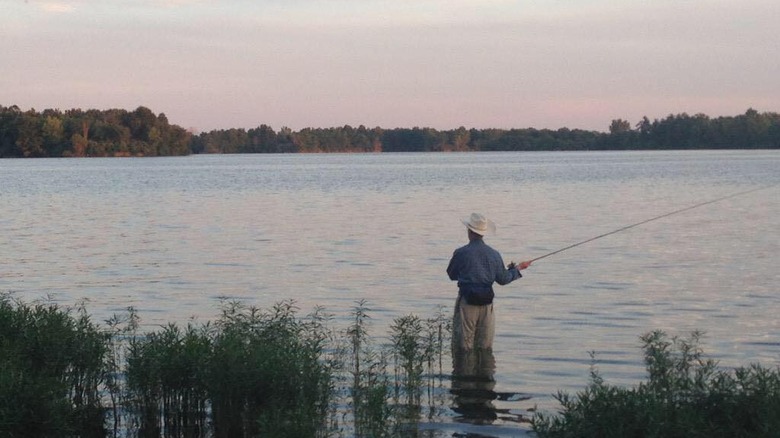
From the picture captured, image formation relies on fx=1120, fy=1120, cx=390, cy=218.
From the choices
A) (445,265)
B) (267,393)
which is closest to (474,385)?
(267,393)

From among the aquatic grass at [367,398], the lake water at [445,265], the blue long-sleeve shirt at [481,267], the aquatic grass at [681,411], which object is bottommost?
the lake water at [445,265]

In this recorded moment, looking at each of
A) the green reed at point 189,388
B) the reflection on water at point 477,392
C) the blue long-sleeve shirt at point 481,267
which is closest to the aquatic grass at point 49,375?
the green reed at point 189,388

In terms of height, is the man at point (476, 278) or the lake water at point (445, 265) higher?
the man at point (476, 278)

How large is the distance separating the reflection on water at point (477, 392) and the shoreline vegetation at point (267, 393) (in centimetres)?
28

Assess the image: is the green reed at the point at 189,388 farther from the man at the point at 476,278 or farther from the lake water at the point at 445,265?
the lake water at the point at 445,265

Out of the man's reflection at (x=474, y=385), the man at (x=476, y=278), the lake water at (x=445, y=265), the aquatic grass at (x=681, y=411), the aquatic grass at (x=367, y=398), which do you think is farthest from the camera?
the lake water at (x=445, y=265)

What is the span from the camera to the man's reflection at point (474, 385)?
13.3m

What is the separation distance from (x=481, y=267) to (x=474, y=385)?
1.56 metres

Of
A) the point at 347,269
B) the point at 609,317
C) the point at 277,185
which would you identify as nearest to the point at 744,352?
the point at 609,317

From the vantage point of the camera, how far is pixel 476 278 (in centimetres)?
1475

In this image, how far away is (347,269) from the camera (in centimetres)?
2853

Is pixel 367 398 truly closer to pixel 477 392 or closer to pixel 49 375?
pixel 477 392

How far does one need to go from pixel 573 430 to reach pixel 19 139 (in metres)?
196

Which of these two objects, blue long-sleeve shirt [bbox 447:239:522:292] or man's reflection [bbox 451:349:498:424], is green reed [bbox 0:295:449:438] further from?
blue long-sleeve shirt [bbox 447:239:522:292]
